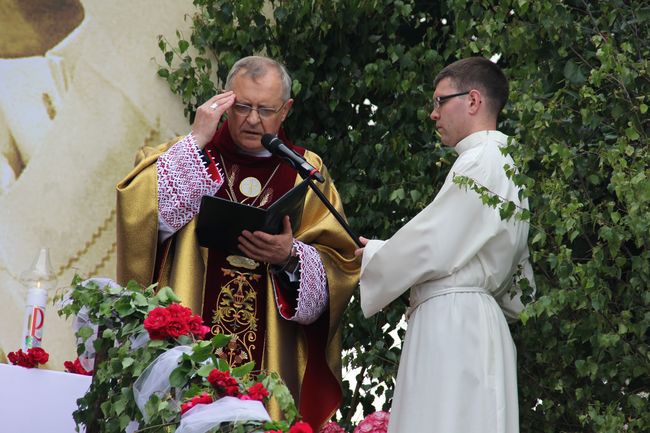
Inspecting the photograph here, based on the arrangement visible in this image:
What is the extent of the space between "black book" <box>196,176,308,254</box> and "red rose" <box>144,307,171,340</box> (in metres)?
0.98

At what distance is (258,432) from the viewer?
378 cm

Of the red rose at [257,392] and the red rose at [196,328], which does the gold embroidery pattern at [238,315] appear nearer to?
the red rose at [196,328]

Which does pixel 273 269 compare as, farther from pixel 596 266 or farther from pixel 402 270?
pixel 596 266

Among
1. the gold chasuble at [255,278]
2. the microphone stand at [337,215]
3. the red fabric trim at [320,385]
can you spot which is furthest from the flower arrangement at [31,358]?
the microphone stand at [337,215]

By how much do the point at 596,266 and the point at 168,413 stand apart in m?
1.70

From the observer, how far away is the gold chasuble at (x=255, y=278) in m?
5.39

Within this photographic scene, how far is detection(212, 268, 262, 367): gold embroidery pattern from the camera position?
554 cm

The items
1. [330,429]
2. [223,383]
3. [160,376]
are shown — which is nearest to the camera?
[223,383]

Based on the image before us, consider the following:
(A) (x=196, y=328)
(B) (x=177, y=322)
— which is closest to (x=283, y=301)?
(A) (x=196, y=328)

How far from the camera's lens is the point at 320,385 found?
5668mm

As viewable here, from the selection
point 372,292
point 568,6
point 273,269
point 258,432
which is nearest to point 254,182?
point 273,269

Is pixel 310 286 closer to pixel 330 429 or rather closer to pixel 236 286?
pixel 236 286

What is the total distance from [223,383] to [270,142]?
1.39 m

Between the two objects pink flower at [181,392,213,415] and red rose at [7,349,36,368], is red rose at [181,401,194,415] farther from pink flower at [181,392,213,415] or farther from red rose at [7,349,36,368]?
red rose at [7,349,36,368]
